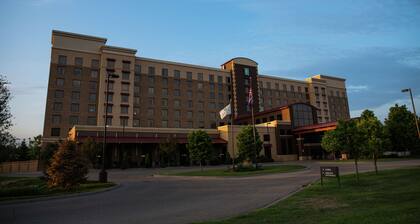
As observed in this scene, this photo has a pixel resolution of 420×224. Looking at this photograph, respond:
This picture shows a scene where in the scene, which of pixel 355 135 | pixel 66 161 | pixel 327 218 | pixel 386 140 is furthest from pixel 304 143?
pixel 327 218

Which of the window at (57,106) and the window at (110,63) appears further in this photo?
the window at (110,63)

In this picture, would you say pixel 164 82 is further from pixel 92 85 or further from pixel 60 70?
pixel 60 70

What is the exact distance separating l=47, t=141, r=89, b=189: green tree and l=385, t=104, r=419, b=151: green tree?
170 feet

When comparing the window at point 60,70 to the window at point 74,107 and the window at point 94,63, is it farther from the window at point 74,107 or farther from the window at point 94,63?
the window at point 74,107

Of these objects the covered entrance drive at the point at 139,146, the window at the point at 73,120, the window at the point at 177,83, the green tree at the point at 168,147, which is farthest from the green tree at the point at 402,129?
the window at the point at 73,120

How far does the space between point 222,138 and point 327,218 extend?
2173 inches

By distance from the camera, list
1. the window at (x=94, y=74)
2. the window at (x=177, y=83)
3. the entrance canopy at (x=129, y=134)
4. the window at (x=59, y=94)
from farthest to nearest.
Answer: the window at (x=177, y=83) → the window at (x=94, y=74) → the window at (x=59, y=94) → the entrance canopy at (x=129, y=134)

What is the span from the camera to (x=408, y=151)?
59.7m

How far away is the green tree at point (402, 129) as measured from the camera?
170ft

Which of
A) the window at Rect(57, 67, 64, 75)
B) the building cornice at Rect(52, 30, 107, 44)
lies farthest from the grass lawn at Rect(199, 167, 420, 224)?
the building cornice at Rect(52, 30, 107, 44)

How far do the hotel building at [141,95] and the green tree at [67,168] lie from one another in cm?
3141

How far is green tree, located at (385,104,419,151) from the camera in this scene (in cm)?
5184

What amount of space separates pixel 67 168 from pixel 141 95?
172 feet

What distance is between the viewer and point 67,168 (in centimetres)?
1812
